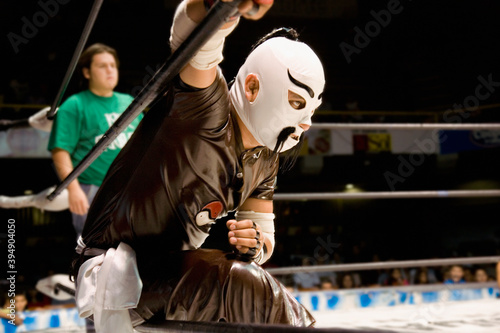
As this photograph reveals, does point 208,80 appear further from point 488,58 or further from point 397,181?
point 397,181

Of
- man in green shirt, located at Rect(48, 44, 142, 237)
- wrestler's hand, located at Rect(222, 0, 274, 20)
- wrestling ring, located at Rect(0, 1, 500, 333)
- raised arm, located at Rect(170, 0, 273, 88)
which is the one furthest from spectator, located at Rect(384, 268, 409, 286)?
wrestler's hand, located at Rect(222, 0, 274, 20)

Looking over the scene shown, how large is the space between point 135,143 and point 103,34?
19.4 feet

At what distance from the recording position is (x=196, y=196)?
96 cm

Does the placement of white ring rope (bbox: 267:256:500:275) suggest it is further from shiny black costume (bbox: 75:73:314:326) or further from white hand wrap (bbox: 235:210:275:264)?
shiny black costume (bbox: 75:73:314:326)

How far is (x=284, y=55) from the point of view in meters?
0.97

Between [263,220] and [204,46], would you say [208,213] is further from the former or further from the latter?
[204,46]

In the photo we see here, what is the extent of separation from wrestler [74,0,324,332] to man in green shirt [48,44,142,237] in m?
0.91

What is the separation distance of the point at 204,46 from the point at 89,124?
3.98ft

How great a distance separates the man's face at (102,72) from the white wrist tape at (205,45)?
118 centimetres

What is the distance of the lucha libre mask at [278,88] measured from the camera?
3.12 ft

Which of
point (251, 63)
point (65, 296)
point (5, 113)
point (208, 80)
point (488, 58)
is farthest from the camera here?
point (488, 58)

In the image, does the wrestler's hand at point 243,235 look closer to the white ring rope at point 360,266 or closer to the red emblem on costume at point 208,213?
the red emblem on costume at point 208,213

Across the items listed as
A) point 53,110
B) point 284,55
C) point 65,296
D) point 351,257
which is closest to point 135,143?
point 284,55

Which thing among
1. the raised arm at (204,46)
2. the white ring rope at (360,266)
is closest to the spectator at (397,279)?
the white ring rope at (360,266)
